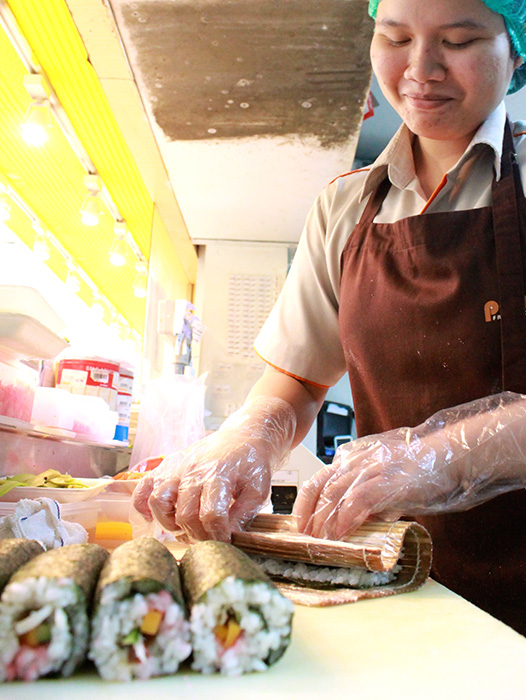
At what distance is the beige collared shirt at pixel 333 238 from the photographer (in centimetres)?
131

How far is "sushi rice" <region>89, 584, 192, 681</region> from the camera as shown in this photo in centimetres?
41

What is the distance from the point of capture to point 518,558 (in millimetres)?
1050

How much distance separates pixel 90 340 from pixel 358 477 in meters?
1.51

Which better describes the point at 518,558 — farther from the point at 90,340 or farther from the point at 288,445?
the point at 90,340

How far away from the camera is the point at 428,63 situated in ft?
3.85

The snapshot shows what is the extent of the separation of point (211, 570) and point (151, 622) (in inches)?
2.5

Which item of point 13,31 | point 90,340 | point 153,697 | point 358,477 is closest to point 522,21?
point 358,477

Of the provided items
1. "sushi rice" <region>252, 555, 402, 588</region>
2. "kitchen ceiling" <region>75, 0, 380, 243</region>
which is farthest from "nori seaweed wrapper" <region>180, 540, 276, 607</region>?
"kitchen ceiling" <region>75, 0, 380, 243</region>

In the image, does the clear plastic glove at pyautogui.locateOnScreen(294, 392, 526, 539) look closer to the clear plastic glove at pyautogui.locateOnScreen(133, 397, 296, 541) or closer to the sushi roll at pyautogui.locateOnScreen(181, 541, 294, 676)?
the clear plastic glove at pyautogui.locateOnScreen(133, 397, 296, 541)

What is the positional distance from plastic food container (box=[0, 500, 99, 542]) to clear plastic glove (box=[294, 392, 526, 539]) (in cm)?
46

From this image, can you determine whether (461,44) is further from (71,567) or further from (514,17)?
(71,567)

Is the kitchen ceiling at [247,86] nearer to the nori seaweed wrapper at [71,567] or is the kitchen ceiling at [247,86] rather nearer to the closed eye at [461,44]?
the closed eye at [461,44]

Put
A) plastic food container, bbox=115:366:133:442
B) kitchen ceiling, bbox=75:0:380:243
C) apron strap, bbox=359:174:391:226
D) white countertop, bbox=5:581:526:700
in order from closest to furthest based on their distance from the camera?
white countertop, bbox=5:581:526:700 → apron strap, bbox=359:174:391:226 → kitchen ceiling, bbox=75:0:380:243 → plastic food container, bbox=115:366:133:442

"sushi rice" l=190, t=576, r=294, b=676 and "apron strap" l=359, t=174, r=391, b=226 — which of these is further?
"apron strap" l=359, t=174, r=391, b=226
